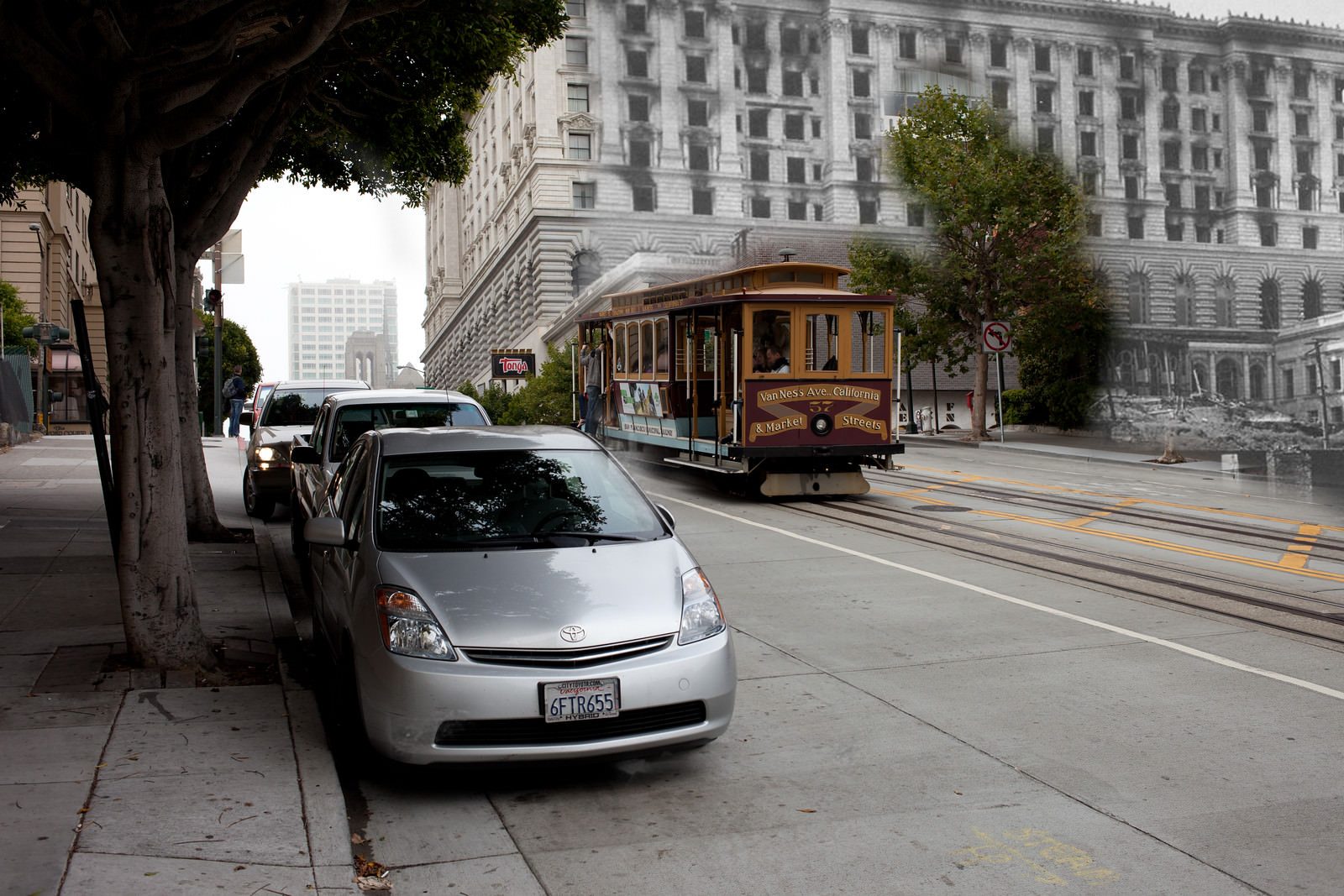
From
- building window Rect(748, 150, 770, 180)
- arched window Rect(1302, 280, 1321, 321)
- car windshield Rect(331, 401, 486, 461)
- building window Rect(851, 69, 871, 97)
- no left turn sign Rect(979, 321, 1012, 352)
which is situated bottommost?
car windshield Rect(331, 401, 486, 461)

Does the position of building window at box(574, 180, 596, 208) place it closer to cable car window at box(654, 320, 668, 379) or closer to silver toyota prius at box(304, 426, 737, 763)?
cable car window at box(654, 320, 668, 379)

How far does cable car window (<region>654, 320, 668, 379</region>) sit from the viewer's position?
18.9 meters

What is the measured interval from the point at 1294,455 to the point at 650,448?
11.2 m

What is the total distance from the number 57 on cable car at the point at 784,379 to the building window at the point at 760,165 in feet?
175

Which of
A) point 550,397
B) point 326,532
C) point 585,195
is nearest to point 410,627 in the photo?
point 326,532

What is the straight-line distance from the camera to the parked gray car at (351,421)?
10.8m

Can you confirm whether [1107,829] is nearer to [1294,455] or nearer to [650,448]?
[650,448]

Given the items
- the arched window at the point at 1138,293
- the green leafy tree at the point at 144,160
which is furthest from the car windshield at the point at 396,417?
the arched window at the point at 1138,293

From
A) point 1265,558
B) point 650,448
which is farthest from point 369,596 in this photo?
point 650,448

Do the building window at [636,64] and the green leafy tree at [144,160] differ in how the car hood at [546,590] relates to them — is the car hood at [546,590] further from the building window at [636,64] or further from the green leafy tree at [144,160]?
the building window at [636,64]

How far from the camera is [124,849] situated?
13.7 ft

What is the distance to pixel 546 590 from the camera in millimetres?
5320

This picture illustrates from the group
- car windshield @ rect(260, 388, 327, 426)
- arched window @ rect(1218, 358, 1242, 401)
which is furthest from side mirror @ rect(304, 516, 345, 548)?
arched window @ rect(1218, 358, 1242, 401)

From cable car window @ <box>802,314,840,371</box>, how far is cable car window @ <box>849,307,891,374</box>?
9.0 inches
